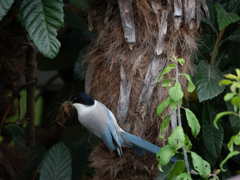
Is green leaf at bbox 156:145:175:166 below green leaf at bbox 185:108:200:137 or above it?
below

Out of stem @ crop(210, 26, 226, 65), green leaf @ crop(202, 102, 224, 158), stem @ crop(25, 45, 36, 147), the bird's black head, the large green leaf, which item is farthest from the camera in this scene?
stem @ crop(25, 45, 36, 147)

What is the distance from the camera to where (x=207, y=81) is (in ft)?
6.79

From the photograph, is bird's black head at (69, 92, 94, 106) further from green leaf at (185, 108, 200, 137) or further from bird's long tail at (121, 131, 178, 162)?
green leaf at (185, 108, 200, 137)

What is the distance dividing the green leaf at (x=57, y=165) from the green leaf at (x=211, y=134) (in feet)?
2.33

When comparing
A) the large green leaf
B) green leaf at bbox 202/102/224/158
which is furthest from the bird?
green leaf at bbox 202/102/224/158

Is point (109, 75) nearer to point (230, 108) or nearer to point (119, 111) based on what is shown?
point (119, 111)

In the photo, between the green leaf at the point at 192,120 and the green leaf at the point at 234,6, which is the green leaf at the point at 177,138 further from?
the green leaf at the point at 234,6

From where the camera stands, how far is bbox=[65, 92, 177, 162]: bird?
5.82ft

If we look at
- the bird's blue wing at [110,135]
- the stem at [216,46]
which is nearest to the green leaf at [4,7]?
the bird's blue wing at [110,135]

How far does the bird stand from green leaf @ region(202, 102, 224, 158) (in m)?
0.48

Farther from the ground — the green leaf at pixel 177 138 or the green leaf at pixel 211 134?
the green leaf at pixel 177 138

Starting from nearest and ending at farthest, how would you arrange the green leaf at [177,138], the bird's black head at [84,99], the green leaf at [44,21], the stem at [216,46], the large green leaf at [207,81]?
the green leaf at [177,138], the bird's black head at [84,99], the green leaf at [44,21], the large green leaf at [207,81], the stem at [216,46]

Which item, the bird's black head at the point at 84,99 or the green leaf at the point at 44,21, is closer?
the bird's black head at the point at 84,99

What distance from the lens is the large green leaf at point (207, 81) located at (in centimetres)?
202
